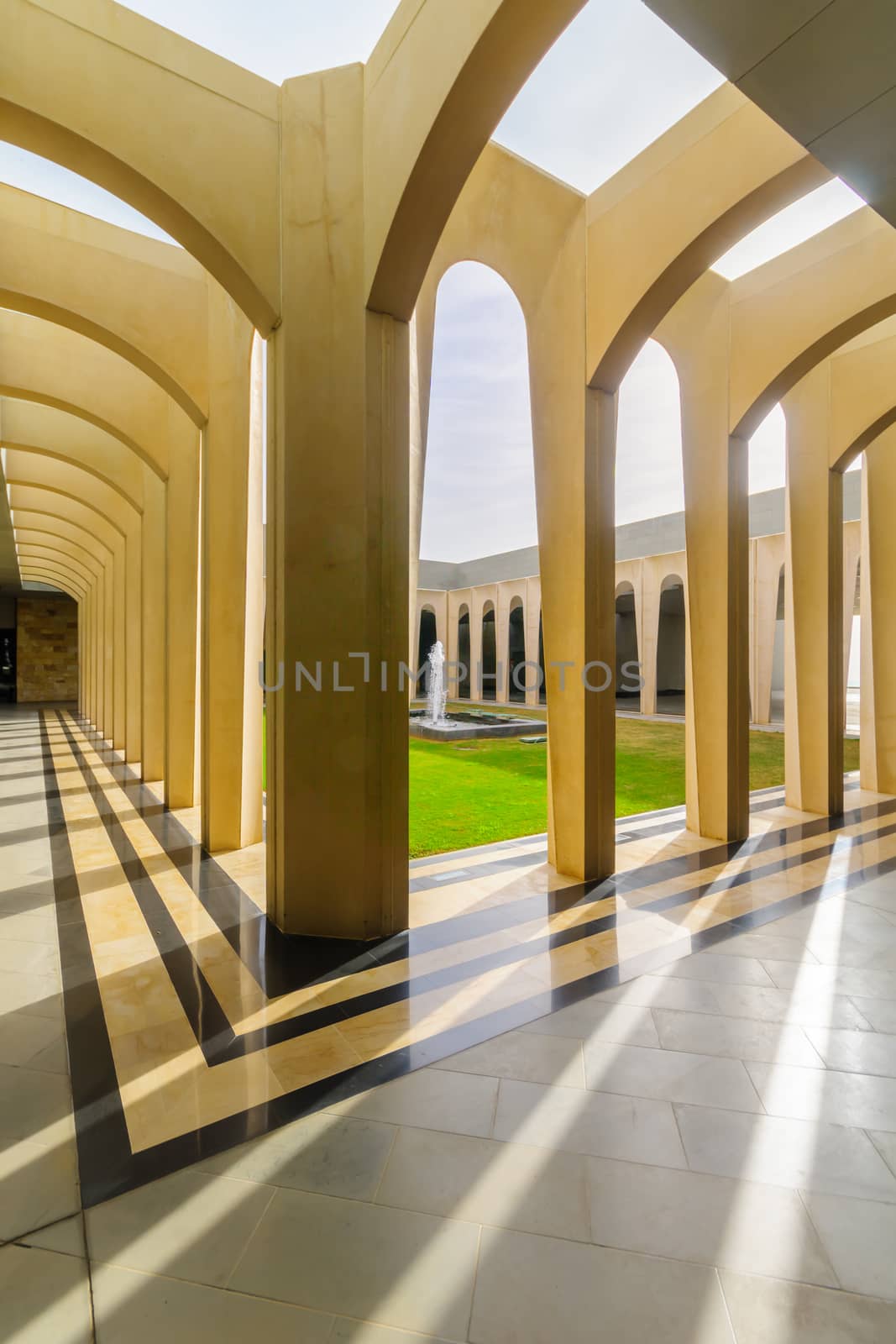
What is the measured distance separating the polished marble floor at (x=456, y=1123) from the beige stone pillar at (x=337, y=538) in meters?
0.64

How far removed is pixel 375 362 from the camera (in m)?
4.48

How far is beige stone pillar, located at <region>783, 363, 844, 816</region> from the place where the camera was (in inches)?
321

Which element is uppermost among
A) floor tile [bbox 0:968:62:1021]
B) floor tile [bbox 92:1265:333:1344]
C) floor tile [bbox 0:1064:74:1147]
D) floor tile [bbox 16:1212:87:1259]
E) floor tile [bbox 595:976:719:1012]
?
floor tile [bbox 92:1265:333:1344]

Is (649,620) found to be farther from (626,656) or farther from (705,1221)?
(705,1221)

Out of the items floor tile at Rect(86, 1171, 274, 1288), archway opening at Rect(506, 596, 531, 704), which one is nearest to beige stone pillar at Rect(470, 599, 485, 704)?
archway opening at Rect(506, 596, 531, 704)

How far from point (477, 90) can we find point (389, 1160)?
16.0 feet

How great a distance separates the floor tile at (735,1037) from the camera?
3098mm

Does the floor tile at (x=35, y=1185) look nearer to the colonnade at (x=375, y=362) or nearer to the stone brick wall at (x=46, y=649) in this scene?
the colonnade at (x=375, y=362)

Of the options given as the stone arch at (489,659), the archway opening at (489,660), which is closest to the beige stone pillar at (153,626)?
the stone arch at (489,659)

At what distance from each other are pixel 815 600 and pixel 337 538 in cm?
651

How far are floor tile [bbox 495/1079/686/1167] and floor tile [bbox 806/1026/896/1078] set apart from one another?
0.99 metres

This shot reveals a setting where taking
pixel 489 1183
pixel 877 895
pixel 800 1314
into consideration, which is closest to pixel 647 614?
pixel 877 895

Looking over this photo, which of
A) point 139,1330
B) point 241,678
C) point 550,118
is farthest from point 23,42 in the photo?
point 139,1330

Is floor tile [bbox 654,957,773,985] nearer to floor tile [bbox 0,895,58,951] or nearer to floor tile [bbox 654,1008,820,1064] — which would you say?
floor tile [bbox 654,1008,820,1064]
